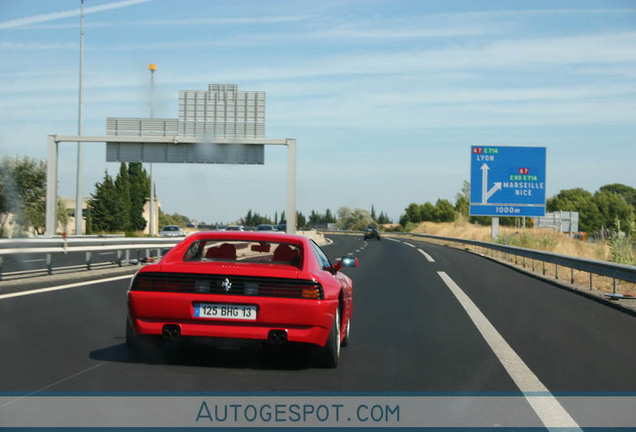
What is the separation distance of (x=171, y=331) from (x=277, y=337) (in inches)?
38.3

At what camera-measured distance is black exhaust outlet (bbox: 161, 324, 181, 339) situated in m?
7.00

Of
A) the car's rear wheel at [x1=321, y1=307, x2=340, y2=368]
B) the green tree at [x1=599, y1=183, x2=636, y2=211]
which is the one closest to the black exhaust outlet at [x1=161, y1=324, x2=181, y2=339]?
the car's rear wheel at [x1=321, y1=307, x2=340, y2=368]

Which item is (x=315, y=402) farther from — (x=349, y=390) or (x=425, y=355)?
(x=425, y=355)

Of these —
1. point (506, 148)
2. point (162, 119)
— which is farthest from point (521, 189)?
point (162, 119)

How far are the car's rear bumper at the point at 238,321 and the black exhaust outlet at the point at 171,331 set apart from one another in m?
0.03

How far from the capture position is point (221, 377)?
687cm

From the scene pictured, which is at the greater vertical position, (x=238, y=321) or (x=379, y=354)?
(x=238, y=321)

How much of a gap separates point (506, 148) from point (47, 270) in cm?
2869

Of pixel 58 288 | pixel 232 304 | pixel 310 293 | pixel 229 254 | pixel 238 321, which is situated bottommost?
pixel 58 288

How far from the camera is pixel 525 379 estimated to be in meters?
7.03

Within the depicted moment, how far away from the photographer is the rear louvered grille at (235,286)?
7012 mm

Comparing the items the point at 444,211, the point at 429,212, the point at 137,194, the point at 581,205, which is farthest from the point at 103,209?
the point at 581,205

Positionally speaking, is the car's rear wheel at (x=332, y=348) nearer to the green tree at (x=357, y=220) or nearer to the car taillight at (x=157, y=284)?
the car taillight at (x=157, y=284)

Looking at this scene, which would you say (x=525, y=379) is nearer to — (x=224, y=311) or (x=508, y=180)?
(x=224, y=311)
